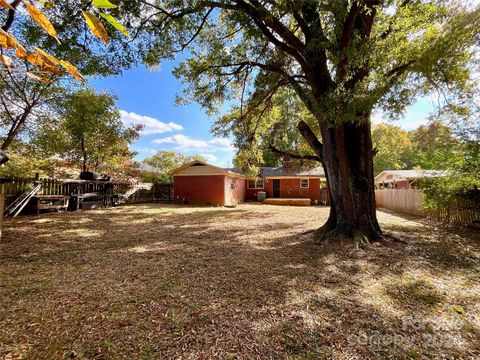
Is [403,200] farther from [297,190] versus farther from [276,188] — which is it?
[276,188]

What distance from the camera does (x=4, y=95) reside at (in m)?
9.97

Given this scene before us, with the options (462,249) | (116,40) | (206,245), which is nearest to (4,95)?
(116,40)

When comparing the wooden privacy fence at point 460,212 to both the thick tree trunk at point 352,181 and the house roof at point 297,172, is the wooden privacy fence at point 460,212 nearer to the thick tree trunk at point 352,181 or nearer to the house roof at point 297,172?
the thick tree trunk at point 352,181

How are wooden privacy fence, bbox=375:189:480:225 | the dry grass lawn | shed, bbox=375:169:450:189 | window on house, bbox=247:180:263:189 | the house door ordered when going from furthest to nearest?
window on house, bbox=247:180:263:189
the house door
shed, bbox=375:169:450:189
wooden privacy fence, bbox=375:189:480:225
the dry grass lawn

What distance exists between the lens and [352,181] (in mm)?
6148

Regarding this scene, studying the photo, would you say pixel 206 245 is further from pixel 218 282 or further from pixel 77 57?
pixel 77 57

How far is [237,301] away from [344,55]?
200 inches

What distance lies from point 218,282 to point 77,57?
259 inches

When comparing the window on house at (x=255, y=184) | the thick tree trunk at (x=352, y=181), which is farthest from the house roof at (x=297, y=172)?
the thick tree trunk at (x=352, y=181)

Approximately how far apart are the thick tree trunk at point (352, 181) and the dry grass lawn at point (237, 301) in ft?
2.29

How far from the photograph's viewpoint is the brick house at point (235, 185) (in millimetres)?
17953

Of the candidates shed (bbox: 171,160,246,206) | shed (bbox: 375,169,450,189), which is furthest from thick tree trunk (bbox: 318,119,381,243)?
shed (bbox: 171,160,246,206)

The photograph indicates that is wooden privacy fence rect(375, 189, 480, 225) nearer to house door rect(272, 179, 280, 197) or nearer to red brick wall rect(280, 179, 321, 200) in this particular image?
red brick wall rect(280, 179, 321, 200)

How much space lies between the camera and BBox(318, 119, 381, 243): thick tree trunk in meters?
6.10
